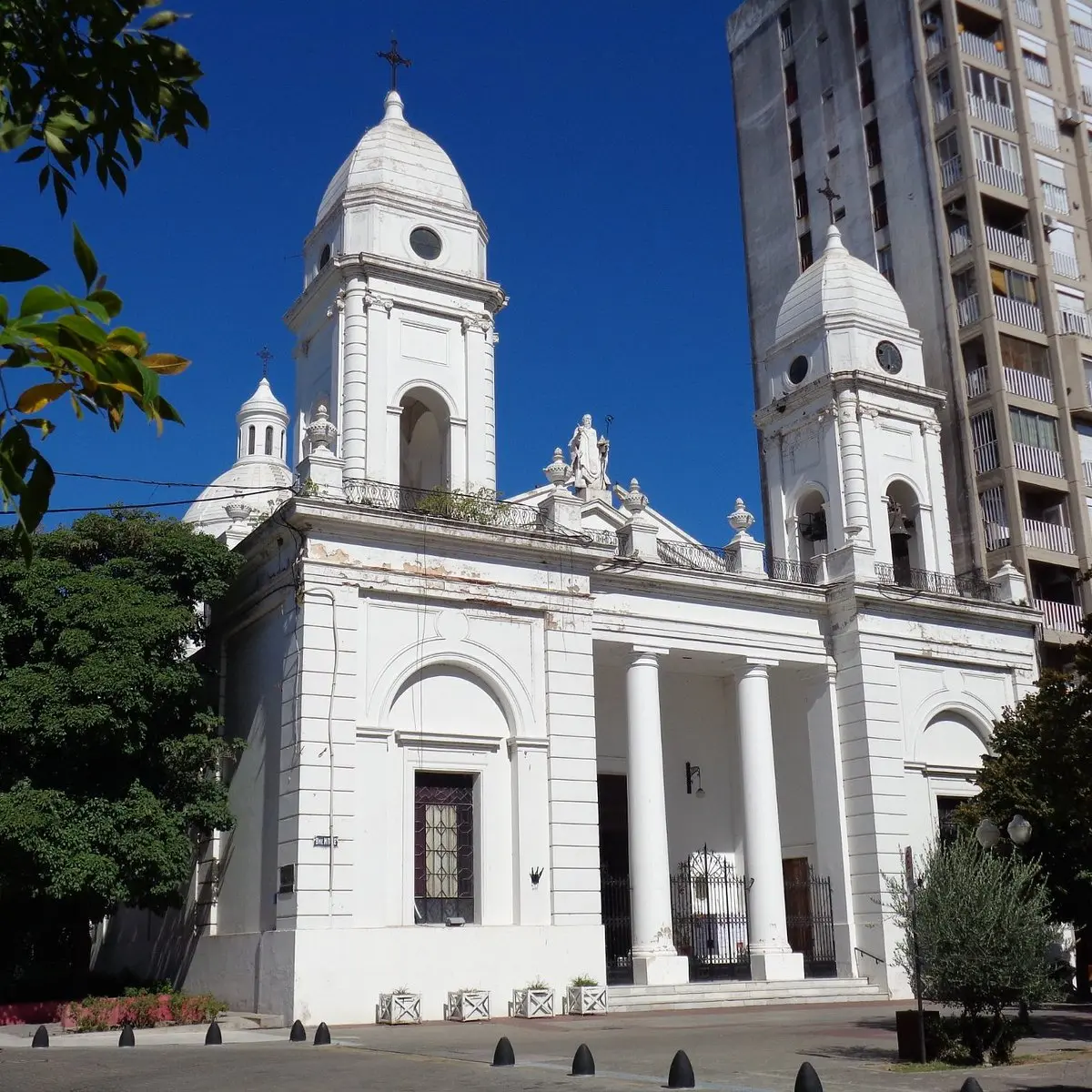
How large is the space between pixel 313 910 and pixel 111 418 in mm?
16568

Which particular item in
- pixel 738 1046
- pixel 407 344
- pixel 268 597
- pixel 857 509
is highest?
pixel 407 344

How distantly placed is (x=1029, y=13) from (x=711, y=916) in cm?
3183

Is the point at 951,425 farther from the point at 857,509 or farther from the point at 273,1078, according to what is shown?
the point at 273,1078

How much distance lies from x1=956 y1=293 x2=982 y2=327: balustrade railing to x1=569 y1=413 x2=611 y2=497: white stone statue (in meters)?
12.4

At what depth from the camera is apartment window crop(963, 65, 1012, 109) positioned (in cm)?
3962

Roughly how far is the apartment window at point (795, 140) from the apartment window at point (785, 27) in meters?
3.12

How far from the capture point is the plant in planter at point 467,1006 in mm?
20172

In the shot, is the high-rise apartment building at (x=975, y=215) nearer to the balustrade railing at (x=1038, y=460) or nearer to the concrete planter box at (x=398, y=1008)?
the balustrade railing at (x=1038, y=460)

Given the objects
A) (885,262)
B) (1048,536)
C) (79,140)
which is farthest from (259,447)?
(79,140)

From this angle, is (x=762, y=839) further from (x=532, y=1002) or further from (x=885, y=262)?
(x=885, y=262)

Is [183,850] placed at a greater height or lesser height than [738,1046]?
greater

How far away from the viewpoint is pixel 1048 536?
36.5 meters

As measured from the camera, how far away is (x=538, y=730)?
22953 mm

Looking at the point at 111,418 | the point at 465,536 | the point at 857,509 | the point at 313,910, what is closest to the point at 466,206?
the point at 465,536
